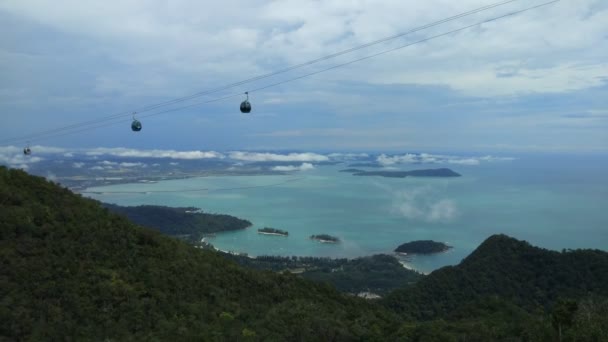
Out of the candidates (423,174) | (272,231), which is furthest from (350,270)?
(423,174)

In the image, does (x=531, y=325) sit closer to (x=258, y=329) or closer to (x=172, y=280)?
(x=258, y=329)

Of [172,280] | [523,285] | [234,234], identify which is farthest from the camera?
[234,234]

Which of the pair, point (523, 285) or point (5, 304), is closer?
point (5, 304)

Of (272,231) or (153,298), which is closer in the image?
(153,298)

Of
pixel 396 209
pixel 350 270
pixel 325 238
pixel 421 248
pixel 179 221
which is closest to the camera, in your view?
pixel 350 270

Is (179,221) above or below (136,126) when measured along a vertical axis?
below

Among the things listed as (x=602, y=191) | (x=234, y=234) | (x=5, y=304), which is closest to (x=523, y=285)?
(x=5, y=304)

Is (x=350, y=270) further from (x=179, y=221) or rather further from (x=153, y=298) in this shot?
(x=153, y=298)

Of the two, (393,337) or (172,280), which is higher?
(172,280)
